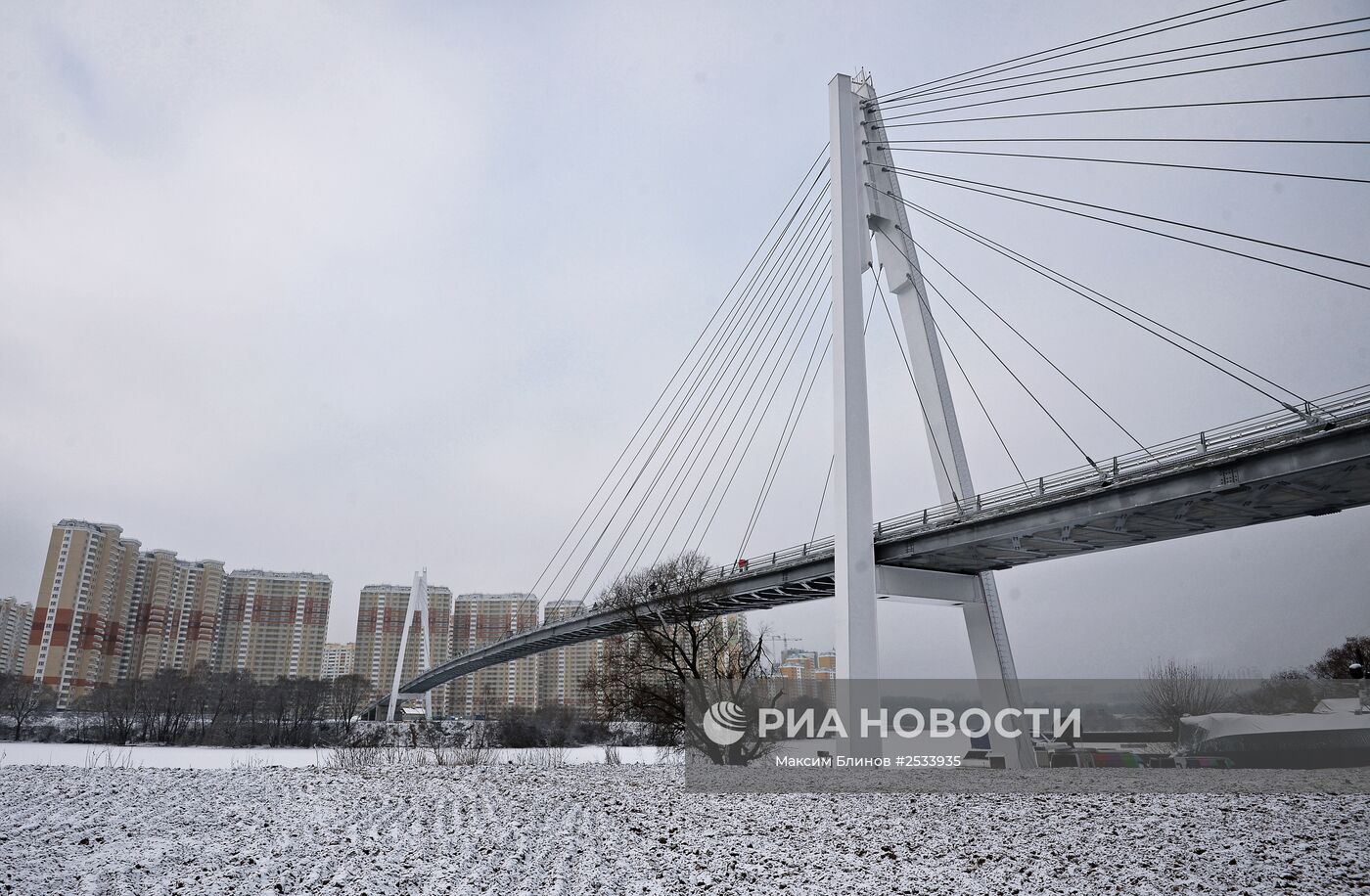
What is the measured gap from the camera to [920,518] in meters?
23.0

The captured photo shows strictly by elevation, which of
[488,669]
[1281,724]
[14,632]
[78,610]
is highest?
[78,610]

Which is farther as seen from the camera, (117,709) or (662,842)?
(117,709)

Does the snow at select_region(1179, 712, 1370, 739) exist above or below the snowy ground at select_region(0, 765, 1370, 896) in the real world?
above

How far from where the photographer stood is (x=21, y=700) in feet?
155

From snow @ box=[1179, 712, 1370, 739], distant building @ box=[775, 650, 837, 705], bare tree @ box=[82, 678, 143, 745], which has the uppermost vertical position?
distant building @ box=[775, 650, 837, 705]

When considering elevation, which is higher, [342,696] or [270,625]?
[270,625]

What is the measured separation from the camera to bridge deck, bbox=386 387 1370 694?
1576 centimetres

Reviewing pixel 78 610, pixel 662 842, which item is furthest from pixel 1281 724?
pixel 78 610

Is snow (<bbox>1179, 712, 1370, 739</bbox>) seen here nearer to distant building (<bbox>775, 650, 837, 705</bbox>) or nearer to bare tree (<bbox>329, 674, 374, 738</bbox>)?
distant building (<bbox>775, 650, 837, 705</bbox>)

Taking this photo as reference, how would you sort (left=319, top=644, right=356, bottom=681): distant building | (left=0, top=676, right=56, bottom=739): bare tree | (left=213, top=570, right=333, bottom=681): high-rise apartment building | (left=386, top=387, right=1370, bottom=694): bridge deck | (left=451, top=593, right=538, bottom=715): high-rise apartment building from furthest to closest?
(left=319, top=644, right=356, bottom=681): distant building → (left=451, top=593, right=538, bottom=715): high-rise apartment building → (left=213, top=570, right=333, bottom=681): high-rise apartment building → (left=0, top=676, right=56, bottom=739): bare tree → (left=386, top=387, right=1370, bottom=694): bridge deck

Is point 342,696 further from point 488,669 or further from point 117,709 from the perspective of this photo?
point 488,669

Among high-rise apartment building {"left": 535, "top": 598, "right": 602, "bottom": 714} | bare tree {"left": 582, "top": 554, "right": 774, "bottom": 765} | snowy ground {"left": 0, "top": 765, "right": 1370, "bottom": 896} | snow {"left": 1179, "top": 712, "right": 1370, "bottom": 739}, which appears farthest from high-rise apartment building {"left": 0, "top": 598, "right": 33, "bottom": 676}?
snow {"left": 1179, "top": 712, "right": 1370, "bottom": 739}

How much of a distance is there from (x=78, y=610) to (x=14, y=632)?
89.0 ft

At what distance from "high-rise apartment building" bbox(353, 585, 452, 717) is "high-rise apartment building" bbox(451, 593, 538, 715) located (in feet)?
5.63
